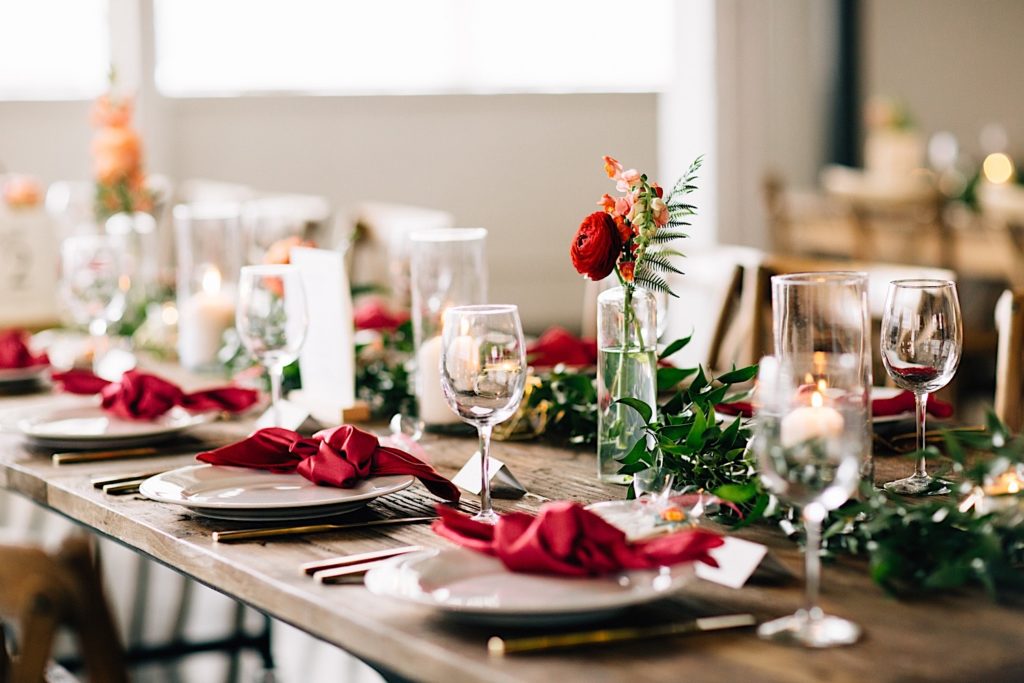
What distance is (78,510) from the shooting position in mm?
1515

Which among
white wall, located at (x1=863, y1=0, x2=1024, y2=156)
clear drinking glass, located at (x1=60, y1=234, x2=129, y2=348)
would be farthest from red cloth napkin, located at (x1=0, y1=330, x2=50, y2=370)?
white wall, located at (x1=863, y1=0, x2=1024, y2=156)

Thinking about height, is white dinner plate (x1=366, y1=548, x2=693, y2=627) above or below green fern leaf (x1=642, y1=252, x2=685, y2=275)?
below

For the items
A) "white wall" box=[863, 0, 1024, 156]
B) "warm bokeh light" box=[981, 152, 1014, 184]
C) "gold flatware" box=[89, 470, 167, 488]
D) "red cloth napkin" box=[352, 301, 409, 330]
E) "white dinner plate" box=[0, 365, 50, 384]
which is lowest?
"gold flatware" box=[89, 470, 167, 488]

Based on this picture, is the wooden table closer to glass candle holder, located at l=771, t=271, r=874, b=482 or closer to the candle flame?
glass candle holder, located at l=771, t=271, r=874, b=482

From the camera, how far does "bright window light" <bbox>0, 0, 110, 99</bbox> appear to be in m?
6.02

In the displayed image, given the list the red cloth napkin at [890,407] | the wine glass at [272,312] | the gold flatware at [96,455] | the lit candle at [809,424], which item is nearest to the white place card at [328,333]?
the wine glass at [272,312]

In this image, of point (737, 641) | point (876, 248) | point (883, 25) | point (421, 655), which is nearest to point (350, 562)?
point (421, 655)

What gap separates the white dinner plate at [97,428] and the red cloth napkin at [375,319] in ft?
1.85

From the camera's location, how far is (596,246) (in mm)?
1421

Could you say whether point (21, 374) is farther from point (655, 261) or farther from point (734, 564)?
point (734, 564)

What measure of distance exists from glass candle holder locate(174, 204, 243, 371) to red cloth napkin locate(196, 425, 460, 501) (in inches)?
41.6

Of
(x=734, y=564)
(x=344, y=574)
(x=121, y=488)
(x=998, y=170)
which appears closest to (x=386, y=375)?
(x=121, y=488)

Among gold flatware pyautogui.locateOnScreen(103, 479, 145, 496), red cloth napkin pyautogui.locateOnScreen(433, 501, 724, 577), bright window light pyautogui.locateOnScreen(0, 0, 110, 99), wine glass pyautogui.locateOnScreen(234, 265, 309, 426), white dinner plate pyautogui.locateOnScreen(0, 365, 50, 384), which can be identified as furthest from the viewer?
bright window light pyautogui.locateOnScreen(0, 0, 110, 99)

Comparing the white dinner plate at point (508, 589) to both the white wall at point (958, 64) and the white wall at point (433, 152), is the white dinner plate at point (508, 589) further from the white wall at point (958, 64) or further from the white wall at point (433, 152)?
the white wall at point (958, 64)
